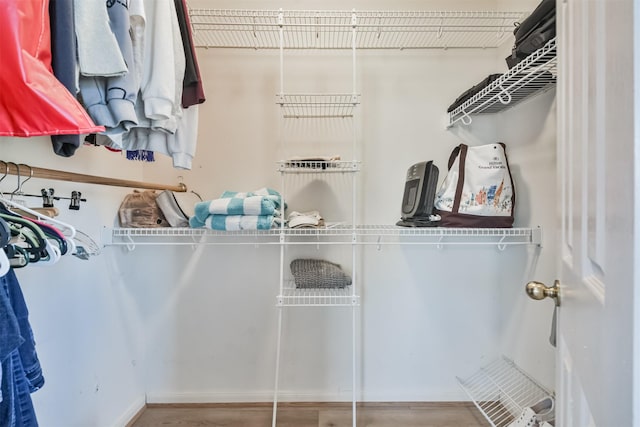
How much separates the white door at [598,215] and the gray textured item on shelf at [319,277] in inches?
37.4

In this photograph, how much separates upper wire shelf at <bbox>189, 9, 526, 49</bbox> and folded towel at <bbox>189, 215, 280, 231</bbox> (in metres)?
0.99

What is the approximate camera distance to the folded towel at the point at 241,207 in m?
1.33

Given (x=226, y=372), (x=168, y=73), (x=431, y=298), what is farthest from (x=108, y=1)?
(x=431, y=298)

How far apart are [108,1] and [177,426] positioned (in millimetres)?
1780

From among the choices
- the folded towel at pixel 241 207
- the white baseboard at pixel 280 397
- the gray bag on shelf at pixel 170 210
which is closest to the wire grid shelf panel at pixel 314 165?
the folded towel at pixel 241 207

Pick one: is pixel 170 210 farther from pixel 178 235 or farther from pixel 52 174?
pixel 52 174

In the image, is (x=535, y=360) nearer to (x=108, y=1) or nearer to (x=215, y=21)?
(x=108, y=1)

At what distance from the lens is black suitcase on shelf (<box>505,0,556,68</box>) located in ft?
3.27

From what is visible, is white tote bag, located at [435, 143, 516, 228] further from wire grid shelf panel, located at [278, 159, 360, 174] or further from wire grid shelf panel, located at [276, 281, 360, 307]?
wire grid shelf panel, located at [276, 281, 360, 307]

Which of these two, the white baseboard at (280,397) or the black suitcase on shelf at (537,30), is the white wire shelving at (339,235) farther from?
the white baseboard at (280,397)

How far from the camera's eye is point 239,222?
1.33 meters

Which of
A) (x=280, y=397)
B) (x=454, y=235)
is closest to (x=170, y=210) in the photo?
(x=280, y=397)

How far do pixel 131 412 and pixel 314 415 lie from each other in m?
0.94

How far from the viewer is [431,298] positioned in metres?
1.70
